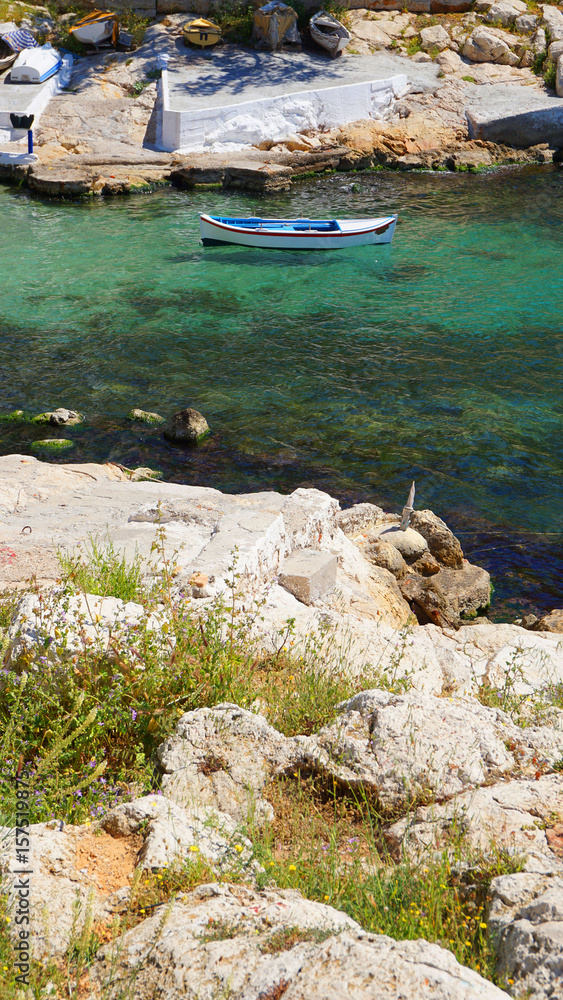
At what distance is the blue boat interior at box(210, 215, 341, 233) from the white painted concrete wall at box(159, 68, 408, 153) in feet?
29.0

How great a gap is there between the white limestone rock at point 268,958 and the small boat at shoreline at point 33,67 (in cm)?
3293

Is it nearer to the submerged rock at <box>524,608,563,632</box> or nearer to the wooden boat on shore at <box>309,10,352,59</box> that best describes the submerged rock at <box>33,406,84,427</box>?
the submerged rock at <box>524,608,563,632</box>

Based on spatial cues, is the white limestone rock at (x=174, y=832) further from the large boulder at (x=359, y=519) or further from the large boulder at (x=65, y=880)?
the large boulder at (x=359, y=519)

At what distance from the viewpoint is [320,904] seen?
2701mm

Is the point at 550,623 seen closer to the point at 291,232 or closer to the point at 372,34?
the point at 291,232

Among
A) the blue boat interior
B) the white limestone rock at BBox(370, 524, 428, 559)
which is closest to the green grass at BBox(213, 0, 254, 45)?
the blue boat interior

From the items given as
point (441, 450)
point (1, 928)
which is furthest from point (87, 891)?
point (441, 450)

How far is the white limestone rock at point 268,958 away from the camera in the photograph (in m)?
2.21

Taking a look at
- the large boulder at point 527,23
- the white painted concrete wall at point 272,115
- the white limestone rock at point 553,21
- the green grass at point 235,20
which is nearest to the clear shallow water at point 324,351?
the white painted concrete wall at point 272,115

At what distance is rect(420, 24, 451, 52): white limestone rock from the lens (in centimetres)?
3400

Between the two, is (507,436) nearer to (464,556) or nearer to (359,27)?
(464,556)

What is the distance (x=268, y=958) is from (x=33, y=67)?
1312 inches

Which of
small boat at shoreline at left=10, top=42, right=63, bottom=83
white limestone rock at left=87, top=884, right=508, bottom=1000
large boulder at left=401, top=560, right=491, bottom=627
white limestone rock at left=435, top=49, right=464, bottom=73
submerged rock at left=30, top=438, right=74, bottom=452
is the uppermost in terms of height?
white limestone rock at left=435, top=49, right=464, bottom=73

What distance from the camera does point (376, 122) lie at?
30.0 m
